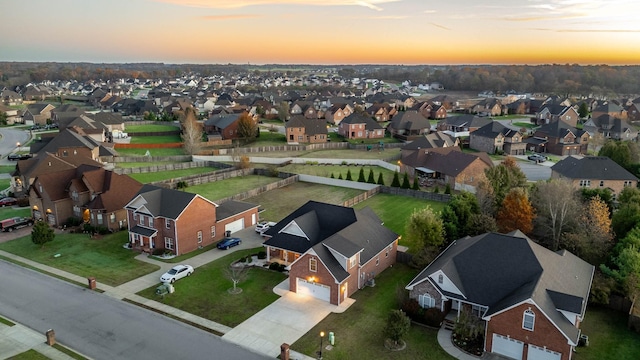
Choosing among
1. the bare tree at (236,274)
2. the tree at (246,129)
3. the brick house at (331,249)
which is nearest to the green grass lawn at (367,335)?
the brick house at (331,249)

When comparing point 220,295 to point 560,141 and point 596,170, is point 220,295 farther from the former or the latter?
point 560,141

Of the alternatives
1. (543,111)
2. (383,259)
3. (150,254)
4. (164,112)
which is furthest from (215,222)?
(543,111)

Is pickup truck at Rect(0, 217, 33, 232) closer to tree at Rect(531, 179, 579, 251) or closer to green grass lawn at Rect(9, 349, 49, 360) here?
green grass lawn at Rect(9, 349, 49, 360)

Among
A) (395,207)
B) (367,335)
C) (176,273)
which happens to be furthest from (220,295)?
(395,207)

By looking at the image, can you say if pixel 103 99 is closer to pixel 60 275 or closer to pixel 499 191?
pixel 60 275

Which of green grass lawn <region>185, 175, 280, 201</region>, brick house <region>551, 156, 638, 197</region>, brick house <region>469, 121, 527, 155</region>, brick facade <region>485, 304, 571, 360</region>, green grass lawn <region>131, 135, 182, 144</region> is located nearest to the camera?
brick facade <region>485, 304, 571, 360</region>

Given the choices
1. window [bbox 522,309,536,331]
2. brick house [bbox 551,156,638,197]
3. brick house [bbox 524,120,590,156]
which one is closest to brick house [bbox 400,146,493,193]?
brick house [bbox 551,156,638,197]
